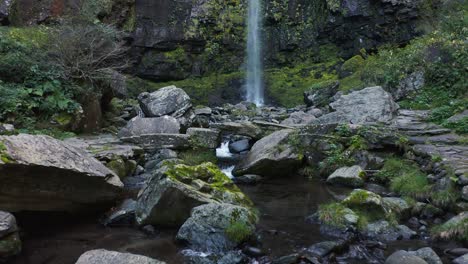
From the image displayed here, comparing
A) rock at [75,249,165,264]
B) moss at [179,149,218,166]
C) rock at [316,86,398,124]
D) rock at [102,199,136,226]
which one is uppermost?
rock at [316,86,398,124]

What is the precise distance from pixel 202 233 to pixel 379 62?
14.0m

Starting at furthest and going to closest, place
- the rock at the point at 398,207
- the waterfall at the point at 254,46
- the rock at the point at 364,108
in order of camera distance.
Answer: the waterfall at the point at 254,46 → the rock at the point at 364,108 → the rock at the point at 398,207

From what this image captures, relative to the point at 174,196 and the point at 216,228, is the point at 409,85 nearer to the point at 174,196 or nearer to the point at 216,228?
the point at 174,196

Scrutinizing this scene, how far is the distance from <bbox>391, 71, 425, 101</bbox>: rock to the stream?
308 inches

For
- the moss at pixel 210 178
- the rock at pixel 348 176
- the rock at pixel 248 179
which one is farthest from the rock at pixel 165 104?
the moss at pixel 210 178

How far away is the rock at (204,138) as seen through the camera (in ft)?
37.7

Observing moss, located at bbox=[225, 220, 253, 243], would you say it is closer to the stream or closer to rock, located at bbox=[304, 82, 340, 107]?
the stream

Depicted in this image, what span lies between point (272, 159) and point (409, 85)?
711cm

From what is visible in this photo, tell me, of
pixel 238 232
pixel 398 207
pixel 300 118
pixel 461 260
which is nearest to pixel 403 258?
pixel 461 260

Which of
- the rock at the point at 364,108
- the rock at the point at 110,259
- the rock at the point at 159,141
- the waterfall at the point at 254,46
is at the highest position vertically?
the waterfall at the point at 254,46

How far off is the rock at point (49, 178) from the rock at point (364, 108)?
7028 mm

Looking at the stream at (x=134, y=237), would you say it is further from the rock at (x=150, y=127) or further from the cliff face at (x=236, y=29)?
the cliff face at (x=236, y=29)

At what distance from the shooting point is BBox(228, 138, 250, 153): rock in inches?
487

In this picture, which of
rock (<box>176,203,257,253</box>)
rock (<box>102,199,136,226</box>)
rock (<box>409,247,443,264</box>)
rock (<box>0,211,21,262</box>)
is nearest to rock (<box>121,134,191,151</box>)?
rock (<box>102,199,136,226</box>)
